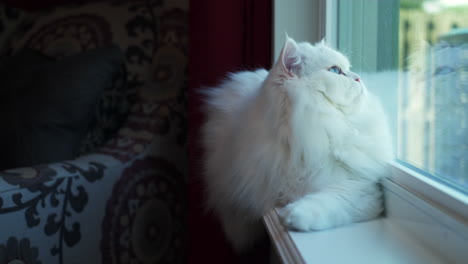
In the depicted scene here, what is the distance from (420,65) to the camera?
0.68 metres

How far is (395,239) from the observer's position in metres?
0.59

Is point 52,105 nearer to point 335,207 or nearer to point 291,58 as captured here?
point 291,58

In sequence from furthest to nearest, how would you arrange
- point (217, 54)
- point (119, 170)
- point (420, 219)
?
point (217, 54) < point (119, 170) < point (420, 219)

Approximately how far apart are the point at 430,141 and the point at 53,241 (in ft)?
2.75

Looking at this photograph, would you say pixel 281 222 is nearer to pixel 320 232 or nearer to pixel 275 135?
pixel 320 232

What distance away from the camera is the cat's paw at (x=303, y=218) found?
1.90 ft

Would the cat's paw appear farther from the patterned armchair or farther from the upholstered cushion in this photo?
the upholstered cushion

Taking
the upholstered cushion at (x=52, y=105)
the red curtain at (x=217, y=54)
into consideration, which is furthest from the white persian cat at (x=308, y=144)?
the upholstered cushion at (x=52, y=105)

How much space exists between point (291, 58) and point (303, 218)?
32 cm

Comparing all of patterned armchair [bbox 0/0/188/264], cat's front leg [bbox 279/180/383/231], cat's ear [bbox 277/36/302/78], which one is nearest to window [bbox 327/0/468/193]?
cat's front leg [bbox 279/180/383/231]

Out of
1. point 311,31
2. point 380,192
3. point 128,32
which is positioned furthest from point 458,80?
point 128,32

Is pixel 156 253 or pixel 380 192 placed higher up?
pixel 380 192

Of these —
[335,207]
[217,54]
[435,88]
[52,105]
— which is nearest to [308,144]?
[335,207]

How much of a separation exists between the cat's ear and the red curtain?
0.40 m
